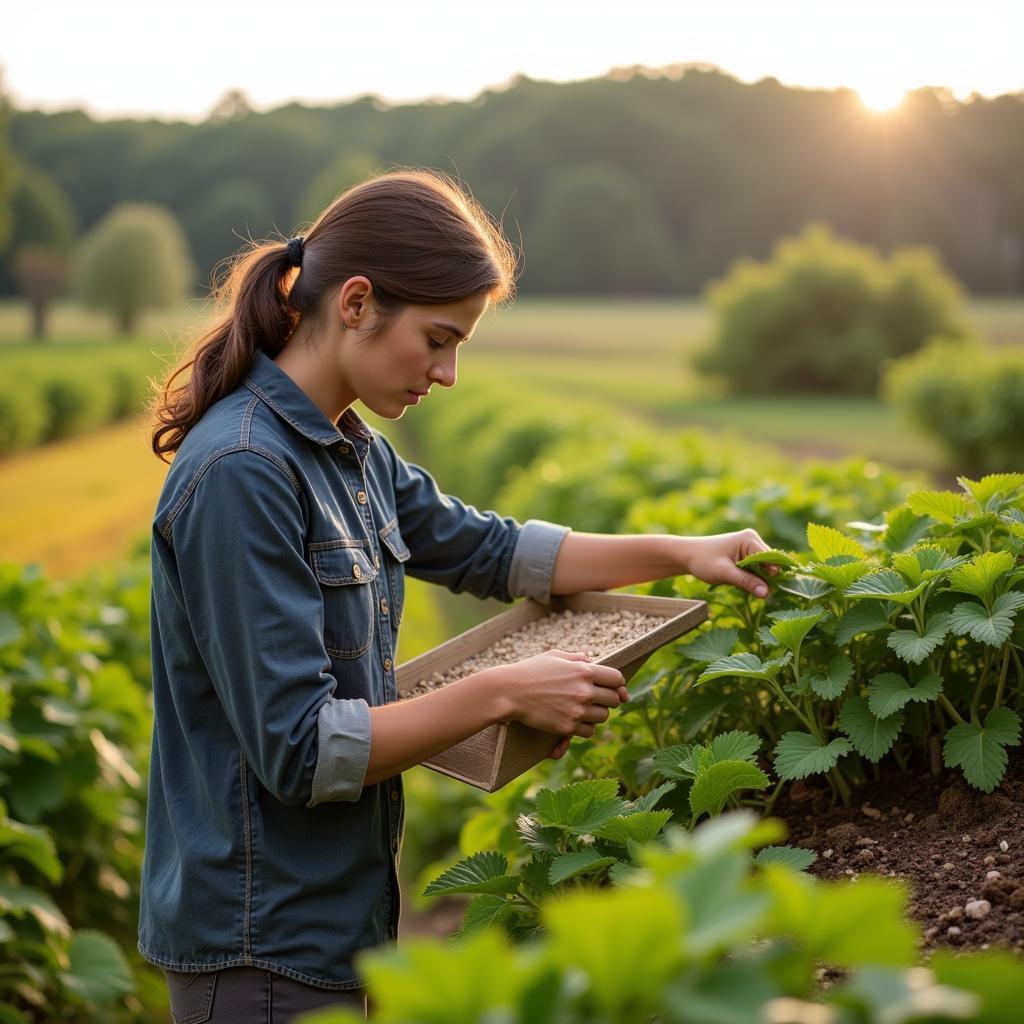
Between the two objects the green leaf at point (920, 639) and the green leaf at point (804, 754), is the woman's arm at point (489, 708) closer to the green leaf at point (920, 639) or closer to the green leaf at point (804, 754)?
the green leaf at point (804, 754)

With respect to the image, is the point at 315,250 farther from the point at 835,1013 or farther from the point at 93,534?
the point at 93,534

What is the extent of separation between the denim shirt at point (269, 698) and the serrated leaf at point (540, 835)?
275mm

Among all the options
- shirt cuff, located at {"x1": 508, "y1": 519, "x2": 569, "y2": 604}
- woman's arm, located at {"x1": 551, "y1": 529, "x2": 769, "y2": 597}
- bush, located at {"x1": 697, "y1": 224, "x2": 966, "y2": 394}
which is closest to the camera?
woman's arm, located at {"x1": 551, "y1": 529, "x2": 769, "y2": 597}

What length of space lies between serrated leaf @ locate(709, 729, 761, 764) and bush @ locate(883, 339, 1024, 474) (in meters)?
14.3

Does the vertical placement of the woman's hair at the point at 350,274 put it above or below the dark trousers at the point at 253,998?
above

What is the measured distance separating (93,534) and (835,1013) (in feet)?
59.1

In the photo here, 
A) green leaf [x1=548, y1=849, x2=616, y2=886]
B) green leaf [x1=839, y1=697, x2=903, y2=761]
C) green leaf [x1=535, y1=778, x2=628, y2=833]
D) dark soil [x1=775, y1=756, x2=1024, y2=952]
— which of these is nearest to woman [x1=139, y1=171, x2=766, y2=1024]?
green leaf [x1=535, y1=778, x2=628, y2=833]

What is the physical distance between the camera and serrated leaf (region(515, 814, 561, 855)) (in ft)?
5.61

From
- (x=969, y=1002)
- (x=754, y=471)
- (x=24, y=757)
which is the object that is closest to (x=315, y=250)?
(x=969, y=1002)

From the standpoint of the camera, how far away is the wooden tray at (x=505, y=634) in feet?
5.94

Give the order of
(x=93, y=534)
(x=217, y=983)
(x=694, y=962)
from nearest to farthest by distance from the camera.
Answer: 1. (x=694, y=962)
2. (x=217, y=983)
3. (x=93, y=534)

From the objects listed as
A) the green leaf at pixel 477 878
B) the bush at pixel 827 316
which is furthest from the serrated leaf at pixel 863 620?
the bush at pixel 827 316

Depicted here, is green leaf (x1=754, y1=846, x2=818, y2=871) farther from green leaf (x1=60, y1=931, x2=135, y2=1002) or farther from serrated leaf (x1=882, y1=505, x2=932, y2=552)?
green leaf (x1=60, y1=931, x2=135, y2=1002)

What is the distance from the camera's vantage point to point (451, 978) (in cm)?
76
